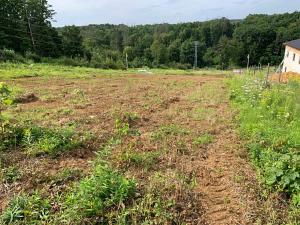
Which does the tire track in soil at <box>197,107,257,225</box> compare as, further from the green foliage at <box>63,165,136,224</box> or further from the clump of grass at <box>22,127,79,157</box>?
the clump of grass at <box>22,127,79,157</box>

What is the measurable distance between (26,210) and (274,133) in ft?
13.9

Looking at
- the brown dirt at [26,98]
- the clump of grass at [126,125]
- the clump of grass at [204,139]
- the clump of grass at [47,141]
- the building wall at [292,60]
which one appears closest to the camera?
the clump of grass at [47,141]

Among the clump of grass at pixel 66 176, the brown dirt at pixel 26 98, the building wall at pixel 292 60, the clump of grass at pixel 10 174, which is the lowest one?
the building wall at pixel 292 60

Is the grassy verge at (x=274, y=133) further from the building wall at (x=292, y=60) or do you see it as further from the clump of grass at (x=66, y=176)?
the building wall at (x=292, y=60)

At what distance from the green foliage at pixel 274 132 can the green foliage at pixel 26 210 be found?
2704 mm

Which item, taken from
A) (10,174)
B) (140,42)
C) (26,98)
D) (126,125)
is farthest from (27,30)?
(140,42)

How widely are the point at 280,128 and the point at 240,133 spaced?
2.43ft

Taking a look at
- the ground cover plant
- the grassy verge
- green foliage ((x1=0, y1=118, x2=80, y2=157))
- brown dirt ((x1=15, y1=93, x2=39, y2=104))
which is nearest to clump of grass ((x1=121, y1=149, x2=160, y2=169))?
the ground cover plant

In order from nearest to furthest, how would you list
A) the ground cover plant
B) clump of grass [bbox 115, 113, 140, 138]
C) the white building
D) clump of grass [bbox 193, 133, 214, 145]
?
1. the ground cover plant
2. clump of grass [bbox 193, 133, 214, 145]
3. clump of grass [bbox 115, 113, 140, 138]
4. the white building

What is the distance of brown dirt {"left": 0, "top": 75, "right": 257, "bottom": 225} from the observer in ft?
12.2

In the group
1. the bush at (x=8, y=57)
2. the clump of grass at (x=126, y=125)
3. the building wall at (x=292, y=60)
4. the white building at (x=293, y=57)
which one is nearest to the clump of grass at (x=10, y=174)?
the clump of grass at (x=126, y=125)

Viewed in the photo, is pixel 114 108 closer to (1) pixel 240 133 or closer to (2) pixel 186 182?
(1) pixel 240 133

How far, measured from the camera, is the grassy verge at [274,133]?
3.95m

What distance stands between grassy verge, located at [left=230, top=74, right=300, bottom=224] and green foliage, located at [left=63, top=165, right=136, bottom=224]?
6.12 feet
